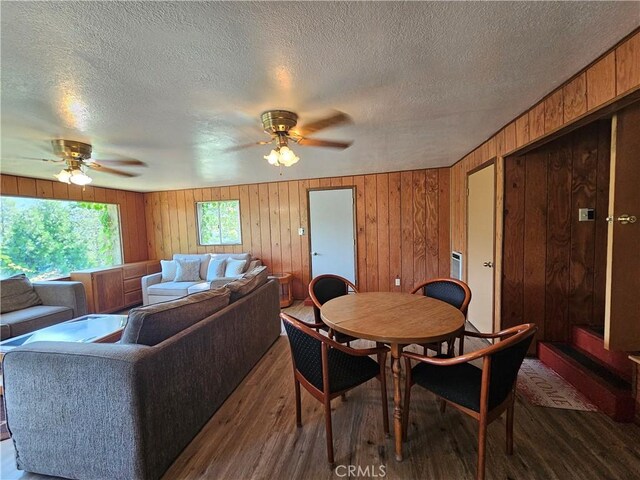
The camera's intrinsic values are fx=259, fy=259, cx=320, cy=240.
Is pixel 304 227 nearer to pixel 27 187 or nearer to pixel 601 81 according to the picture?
pixel 601 81

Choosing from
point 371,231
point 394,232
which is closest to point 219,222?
point 371,231

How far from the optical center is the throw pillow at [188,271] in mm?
4480

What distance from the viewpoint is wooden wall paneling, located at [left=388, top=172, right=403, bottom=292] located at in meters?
4.22

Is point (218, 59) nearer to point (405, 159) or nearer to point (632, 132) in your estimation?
point (632, 132)

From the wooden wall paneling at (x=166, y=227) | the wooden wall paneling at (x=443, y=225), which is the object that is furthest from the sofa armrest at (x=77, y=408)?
the wooden wall paneling at (x=166, y=227)

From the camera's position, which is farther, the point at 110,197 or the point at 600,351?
the point at 110,197

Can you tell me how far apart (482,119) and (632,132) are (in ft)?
2.83

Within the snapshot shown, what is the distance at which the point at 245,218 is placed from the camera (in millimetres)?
4922

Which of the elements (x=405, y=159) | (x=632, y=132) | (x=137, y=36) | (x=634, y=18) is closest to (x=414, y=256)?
(x=405, y=159)

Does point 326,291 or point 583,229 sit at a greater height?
Result: point 583,229

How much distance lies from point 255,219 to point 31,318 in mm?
3083

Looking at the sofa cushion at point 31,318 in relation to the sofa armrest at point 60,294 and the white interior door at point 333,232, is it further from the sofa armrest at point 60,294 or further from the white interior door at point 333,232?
the white interior door at point 333,232

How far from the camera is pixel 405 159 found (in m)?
3.45

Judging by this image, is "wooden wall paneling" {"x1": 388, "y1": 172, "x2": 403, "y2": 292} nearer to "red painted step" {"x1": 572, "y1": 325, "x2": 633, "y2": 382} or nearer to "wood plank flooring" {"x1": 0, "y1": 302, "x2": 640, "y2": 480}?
"red painted step" {"x1": 572, "y1": 325, "x2": 633, "y2": 382}
